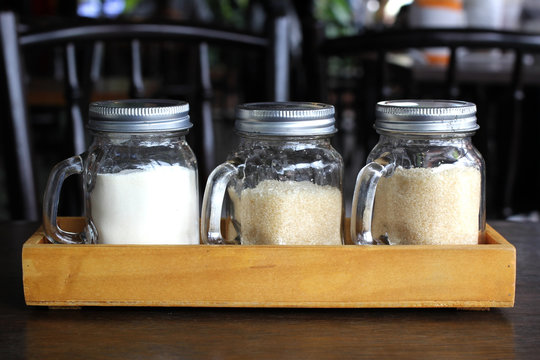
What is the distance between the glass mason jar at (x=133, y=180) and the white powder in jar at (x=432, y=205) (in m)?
0.18

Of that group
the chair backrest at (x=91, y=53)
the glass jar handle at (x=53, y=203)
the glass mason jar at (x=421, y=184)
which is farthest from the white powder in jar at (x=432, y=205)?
the chair backrest at (x=91, y=53)

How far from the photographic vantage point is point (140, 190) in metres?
0.57

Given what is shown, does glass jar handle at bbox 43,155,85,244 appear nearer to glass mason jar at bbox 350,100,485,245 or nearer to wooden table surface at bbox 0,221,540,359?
wooden table surface at bbox 0,221,540,359

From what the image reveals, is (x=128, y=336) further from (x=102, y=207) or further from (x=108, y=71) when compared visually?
(x=108, y=71)

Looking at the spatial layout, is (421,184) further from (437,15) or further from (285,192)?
(437,15)

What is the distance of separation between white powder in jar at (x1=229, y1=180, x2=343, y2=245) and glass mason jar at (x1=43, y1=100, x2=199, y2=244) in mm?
57

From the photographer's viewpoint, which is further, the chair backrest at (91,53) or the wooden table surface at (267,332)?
the chair backrest at (91,53)

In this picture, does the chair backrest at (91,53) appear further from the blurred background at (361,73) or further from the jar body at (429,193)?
the jar body at (429,193)

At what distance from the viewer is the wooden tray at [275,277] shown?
1.72 ft

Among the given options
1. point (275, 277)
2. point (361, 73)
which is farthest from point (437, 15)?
point (275, 277)

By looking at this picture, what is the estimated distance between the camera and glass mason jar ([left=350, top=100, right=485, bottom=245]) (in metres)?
0.56

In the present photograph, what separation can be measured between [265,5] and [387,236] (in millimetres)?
629

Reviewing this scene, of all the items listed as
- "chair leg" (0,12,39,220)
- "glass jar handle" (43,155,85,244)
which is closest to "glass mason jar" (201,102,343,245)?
"glass jar handle" (43,155,85,244)

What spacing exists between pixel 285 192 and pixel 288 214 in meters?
0.02
